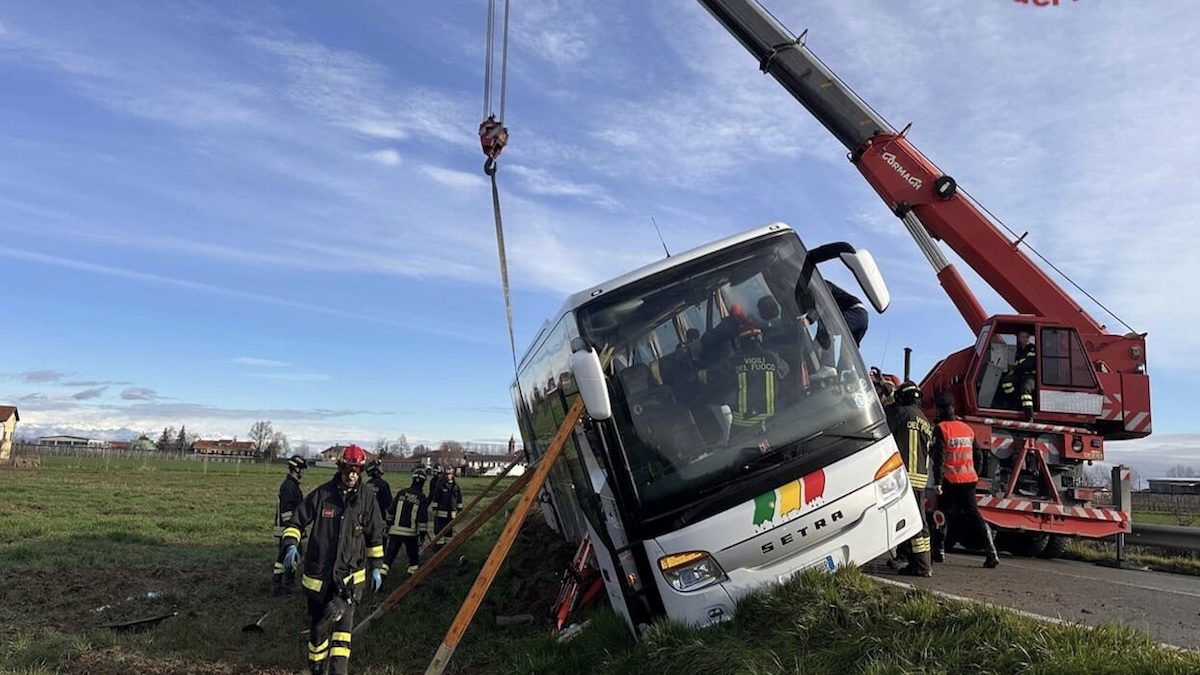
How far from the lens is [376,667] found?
285 inches

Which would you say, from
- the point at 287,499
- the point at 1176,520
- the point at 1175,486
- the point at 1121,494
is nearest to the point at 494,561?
the point at 287,499

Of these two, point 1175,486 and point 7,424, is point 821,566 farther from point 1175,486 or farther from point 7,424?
point 7,424

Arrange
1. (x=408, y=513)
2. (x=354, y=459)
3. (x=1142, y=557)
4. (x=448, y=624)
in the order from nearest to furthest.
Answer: (x=354, y=459), (x=448, y=624), (x=1142, y=557), (x=408, y=513)

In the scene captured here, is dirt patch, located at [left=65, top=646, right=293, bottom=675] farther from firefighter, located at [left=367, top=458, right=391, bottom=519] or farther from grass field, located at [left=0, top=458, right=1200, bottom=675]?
firefighter, located at [left=367, top=458, right=391, bottom=519]

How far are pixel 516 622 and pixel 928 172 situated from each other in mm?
8063

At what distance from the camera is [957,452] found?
8.10 meters

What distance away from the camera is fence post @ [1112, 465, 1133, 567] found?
9.64 meters

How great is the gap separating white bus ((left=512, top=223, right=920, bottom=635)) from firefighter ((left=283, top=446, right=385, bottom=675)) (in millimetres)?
2114

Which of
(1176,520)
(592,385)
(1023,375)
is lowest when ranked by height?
(1176,520)

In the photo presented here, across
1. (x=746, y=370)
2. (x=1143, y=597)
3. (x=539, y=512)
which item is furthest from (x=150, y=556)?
(x=1143, y=597)

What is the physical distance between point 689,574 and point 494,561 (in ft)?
5.26

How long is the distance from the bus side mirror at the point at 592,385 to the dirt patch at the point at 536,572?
3.27 metres

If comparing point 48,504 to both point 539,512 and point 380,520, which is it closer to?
point 539,512

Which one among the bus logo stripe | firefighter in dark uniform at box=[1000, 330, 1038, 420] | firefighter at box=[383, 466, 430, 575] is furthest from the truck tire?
firefighter at box=[383, 466, 430, 575]
